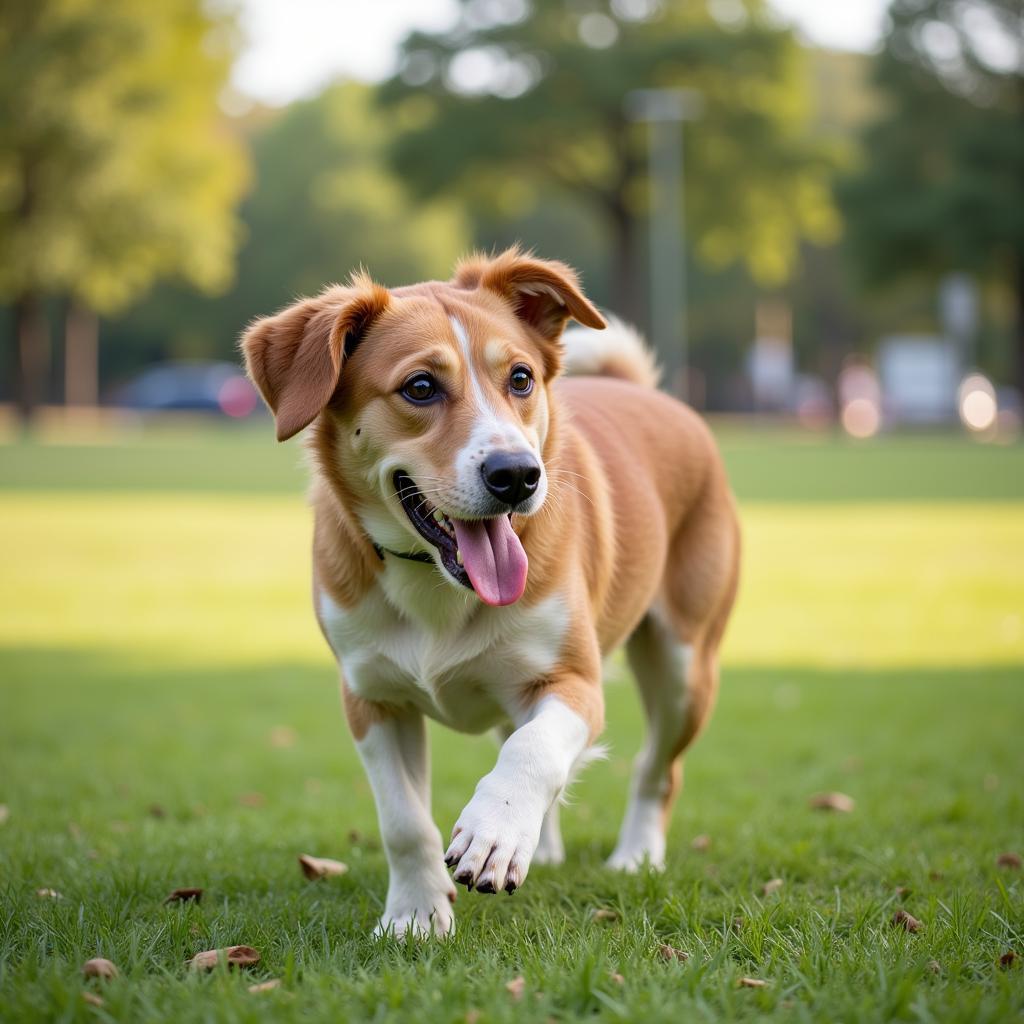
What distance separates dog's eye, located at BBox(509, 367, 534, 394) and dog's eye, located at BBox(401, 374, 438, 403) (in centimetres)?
28

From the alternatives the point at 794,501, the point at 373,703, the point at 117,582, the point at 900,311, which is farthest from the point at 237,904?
the point at 900,311

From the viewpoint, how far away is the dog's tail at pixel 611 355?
6766 millimetres

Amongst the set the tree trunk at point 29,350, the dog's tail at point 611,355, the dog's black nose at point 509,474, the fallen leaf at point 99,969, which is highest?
the dog's tail at point 611,355

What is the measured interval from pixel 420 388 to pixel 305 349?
1.35 feet

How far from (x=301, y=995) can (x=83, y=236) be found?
46.6 metres

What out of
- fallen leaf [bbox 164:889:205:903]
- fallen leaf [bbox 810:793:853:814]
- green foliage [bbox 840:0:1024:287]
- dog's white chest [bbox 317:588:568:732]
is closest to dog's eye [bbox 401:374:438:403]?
dog's white chest [bbox 317:588:568:732]

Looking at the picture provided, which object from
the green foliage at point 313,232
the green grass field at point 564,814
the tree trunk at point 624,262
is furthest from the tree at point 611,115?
the green grass field at point 564,814

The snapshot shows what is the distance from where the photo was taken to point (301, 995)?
3.39m

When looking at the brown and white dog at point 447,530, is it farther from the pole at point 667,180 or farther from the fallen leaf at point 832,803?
the pole at point 667,180

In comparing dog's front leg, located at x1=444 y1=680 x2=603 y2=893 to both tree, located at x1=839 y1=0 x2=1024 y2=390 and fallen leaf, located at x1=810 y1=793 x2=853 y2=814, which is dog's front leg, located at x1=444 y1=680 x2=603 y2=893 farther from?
tree, located at x1=839 y1=0 x2=1024 y2=390

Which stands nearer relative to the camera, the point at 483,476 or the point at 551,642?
the point at 483,476

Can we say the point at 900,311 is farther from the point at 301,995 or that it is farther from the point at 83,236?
the point at 301,995

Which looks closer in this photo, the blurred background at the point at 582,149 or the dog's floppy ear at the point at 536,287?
the dog's floppy ear at the point at 536,287

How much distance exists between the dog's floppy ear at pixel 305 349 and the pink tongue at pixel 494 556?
0.63 metres
